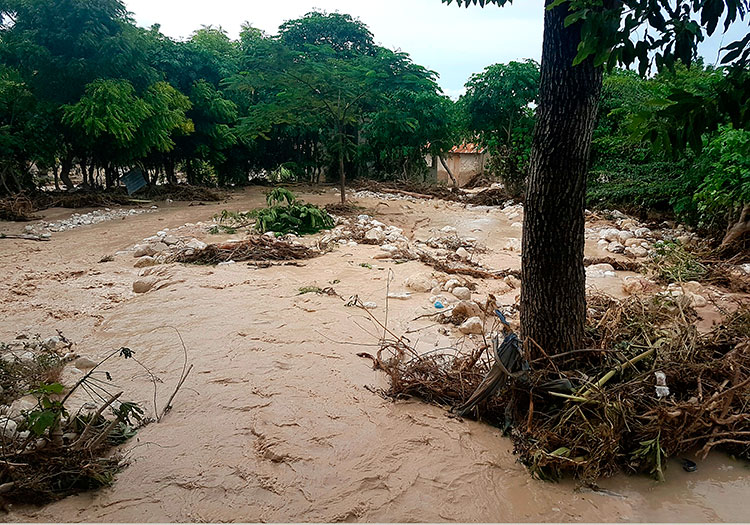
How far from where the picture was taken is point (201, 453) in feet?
7.52

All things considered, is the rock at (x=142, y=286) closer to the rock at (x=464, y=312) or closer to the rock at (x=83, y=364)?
the rock at (x=83, y=364)

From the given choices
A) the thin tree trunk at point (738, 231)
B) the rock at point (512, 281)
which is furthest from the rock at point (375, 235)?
the thin tree trunk at point (738, 231)

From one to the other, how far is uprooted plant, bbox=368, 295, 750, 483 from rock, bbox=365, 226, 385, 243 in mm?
4756

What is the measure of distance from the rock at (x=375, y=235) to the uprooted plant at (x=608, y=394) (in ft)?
15.6

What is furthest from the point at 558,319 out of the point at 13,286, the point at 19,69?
the point at 19,69

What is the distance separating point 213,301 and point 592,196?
300 inches

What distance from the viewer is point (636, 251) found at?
668 centimetres

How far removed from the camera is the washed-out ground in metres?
1.97

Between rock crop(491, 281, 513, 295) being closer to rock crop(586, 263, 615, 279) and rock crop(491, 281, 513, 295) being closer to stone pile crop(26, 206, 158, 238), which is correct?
rock crop(586, 263, 615, 279)

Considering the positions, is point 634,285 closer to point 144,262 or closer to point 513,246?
point 513,246

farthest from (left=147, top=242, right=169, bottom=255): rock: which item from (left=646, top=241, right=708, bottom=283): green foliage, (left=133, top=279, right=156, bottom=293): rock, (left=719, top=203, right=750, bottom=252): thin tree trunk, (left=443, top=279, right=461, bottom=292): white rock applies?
(left=719, top=203, right=750, bottom=252): thin tree trunk

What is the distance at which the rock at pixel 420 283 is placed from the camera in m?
4.93

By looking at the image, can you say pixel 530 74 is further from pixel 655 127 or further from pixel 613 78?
pixel 655 127

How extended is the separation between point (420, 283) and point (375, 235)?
288 centimetres
